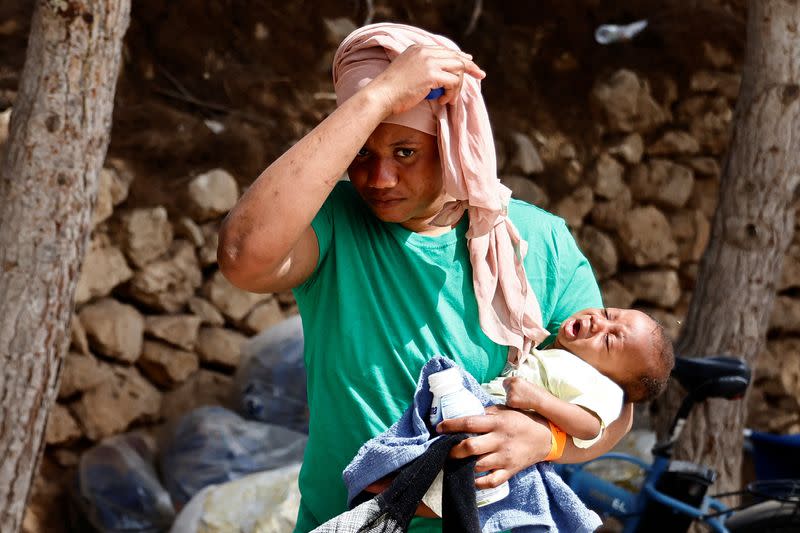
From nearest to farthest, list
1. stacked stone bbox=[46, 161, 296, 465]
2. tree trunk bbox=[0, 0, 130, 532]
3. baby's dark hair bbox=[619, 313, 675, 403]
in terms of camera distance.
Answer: baby's dark hair bbox=[619, 313, 675, 403] → tree trunk bbox=[0, 0, 130, 532] → stacked stone bbox=[46, 161, 296, 465]

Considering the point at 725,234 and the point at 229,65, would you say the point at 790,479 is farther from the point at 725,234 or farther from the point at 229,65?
the point at 229,65

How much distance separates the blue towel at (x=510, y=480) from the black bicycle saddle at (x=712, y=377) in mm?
1836

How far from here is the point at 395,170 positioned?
5.49ft

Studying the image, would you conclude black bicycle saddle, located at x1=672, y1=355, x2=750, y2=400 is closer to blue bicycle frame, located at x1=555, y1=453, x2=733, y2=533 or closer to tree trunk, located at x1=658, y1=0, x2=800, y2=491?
blue bicycle frame, located at x1=555, y1=453, x2=733, y2=533

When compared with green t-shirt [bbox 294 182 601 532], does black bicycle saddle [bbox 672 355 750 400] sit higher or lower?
lower

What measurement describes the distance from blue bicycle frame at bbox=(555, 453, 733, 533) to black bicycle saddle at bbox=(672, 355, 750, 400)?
31cm

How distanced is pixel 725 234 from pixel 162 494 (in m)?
2.51

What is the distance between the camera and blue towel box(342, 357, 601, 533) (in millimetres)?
1562

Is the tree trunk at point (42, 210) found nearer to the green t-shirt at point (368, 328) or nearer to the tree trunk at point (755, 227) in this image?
the green t-shirt at point (368, 328)

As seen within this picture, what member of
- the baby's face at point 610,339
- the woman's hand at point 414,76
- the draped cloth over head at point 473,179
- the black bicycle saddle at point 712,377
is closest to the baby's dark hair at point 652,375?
the baby's face at point 610,339

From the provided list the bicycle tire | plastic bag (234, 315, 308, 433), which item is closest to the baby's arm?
the bicycle tire

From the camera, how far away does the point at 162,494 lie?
3.88 meters

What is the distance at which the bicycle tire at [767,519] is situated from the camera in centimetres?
345

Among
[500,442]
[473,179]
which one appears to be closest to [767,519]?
[500,442]
